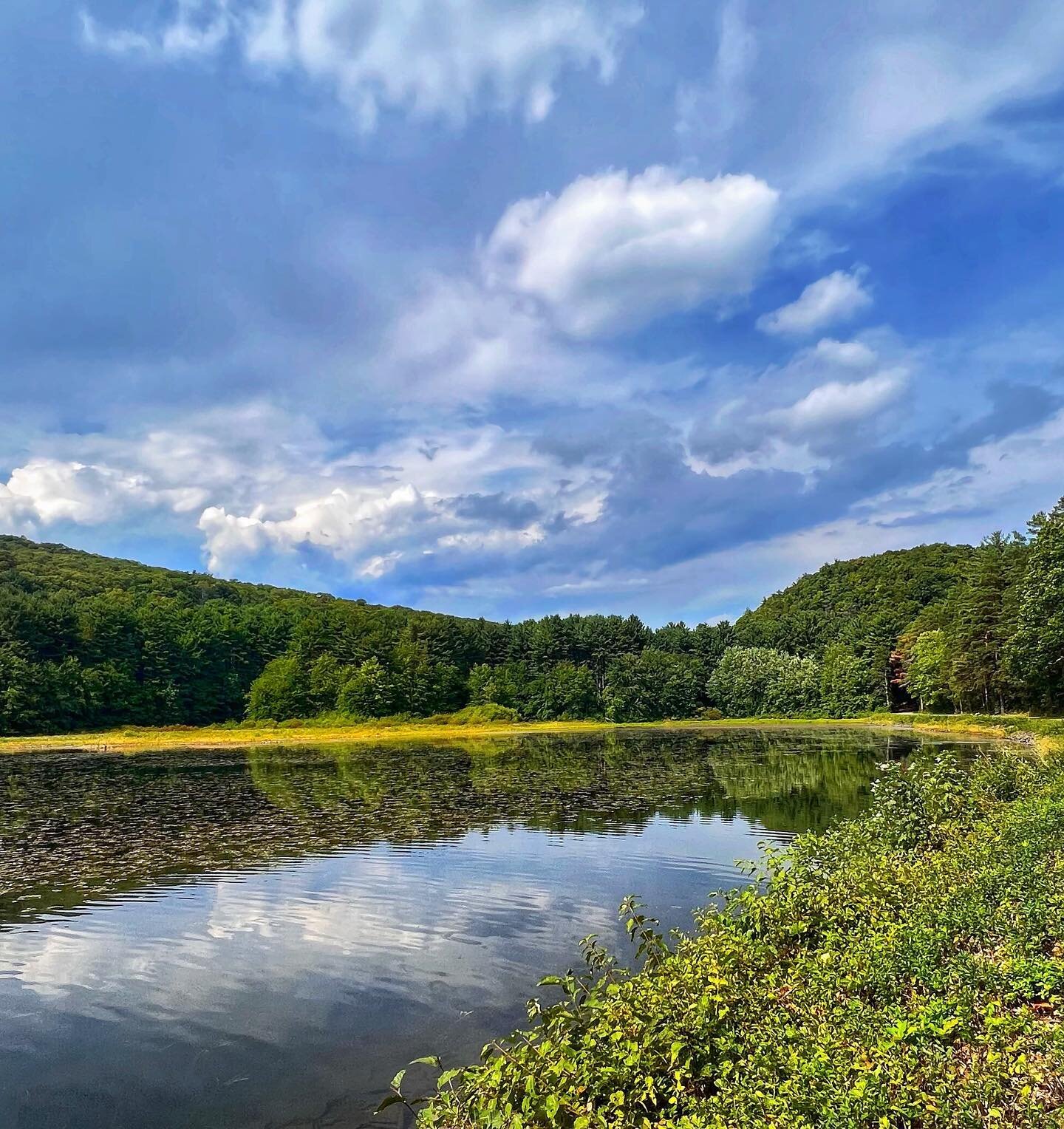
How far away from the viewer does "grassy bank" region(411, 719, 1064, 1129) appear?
590 cm

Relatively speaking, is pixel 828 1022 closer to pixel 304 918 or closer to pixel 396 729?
pixel 304 918

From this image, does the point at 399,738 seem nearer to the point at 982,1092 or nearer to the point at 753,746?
the point at 753,746

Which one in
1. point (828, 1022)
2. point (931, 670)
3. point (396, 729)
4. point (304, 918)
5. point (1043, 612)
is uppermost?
point (1043, 612)

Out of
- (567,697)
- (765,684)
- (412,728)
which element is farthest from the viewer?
(765,684)

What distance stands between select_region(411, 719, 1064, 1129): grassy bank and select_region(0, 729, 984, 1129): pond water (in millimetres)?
2206

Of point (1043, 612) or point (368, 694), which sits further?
point (368, 694)

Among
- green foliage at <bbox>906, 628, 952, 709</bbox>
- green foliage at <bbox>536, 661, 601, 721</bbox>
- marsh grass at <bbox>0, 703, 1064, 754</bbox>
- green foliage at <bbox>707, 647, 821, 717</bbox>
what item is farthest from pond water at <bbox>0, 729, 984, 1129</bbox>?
green foliage at <bbox>707, 647, 821, 717</bbox>

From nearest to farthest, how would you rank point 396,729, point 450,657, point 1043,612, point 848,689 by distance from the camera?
point 1043,612 → point 396,729 → point 848,689 → point 450,657

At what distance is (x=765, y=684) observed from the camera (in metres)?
133

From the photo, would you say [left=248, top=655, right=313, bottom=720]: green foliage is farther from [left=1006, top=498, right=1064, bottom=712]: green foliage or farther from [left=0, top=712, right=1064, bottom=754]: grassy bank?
[left=1006, top=498, right=1064, bottom=712]: green foliage

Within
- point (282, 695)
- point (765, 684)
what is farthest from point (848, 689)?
point (282, 695)

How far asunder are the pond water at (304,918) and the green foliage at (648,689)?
269ft

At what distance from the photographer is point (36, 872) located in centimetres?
2211

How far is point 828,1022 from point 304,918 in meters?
13.1
